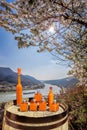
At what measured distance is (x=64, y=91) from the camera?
7.66 m

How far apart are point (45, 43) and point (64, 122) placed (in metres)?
3.78

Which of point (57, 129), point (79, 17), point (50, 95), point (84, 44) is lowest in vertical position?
point (57, 129)

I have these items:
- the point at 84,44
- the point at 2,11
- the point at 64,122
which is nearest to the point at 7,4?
the point at 2,11

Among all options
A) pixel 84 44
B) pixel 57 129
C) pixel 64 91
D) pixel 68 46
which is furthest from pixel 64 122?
pixel 64 91

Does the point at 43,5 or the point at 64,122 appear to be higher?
the point at 43,5

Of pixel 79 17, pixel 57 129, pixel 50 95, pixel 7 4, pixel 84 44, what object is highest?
pixel 7 4

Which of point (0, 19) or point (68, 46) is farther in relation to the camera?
point (68, 46)

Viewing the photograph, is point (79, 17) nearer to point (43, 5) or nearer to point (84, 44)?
point (43, 5)

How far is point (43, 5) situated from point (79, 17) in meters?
0.93

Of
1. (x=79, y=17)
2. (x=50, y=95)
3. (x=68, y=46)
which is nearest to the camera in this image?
(x=50, y=95)

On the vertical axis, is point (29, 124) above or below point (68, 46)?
below

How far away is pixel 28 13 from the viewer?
4.67 metres

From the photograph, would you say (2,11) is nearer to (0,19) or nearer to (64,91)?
(0,19)

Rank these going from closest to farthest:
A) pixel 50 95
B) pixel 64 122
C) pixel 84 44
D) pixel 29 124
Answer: pixel 29 124 < pixel 64 122 < pixel 50 95 < pixel 84 44
